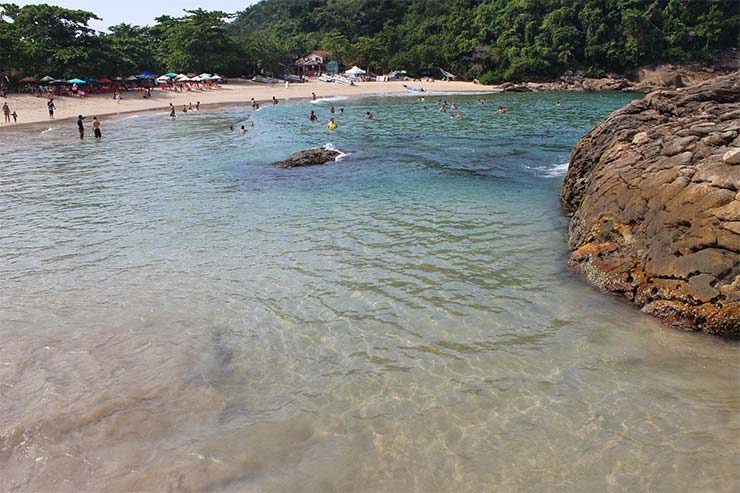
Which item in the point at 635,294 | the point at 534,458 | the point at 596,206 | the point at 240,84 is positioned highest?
the point at 240,84

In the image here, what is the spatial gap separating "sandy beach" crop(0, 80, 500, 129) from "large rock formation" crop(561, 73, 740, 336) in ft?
142

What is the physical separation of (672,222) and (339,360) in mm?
6287

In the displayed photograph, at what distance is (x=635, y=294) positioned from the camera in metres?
8.88

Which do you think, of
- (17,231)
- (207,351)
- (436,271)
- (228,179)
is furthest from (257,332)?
(228,179)

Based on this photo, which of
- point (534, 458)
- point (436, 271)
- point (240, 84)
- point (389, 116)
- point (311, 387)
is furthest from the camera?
point (240, 84)

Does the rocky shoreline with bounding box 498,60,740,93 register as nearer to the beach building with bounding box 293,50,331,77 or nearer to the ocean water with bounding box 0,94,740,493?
the beach building with bounding box 293,50,331,77

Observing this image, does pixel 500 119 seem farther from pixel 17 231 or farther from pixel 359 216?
pixel 17 231

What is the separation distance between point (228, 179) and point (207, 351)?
13.4m

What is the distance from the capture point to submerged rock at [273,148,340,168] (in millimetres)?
22203

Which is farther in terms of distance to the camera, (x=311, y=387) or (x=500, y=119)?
(x=500, y=119)

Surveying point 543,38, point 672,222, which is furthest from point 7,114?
point 543,38

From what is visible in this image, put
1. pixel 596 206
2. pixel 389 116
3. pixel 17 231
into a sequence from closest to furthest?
pixel 596 206, pixel 17 231, pixel 389 116

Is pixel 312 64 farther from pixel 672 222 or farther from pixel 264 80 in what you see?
pixel 672 222

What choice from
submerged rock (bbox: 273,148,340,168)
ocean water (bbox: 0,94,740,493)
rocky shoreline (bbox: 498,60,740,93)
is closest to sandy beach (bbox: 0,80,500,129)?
rocky shoreline (bbox: 498,60,740,93)
